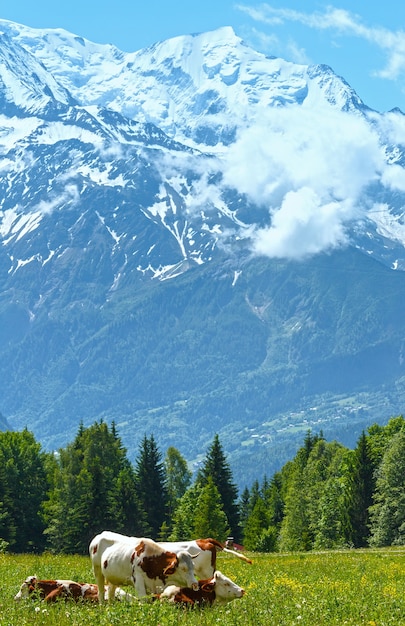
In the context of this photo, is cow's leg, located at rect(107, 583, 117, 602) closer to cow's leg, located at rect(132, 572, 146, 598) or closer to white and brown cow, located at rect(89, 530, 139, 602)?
white and brown cow, located at rect(89, 530, 139, 602)

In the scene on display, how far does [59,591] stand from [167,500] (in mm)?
95905

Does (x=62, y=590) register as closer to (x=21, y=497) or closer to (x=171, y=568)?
(x=171, y=568)

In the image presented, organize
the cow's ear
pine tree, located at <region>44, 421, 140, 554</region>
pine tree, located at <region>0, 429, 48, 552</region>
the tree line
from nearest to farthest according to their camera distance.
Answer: the cow's ear → pine tree, located at <region>44, 421, 140, 554</region> → the tree line → pine tree, located at <region>0, 429, 48, 552</region>

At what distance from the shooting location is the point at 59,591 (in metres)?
25.0

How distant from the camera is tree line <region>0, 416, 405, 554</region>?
90.2 m

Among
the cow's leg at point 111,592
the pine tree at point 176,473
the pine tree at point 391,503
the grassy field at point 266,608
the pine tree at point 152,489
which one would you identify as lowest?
the grassy field at point 266,608

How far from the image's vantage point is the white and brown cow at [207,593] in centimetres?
2352

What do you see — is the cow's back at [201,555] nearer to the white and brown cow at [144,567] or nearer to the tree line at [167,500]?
the white and brown cow at [144,567]

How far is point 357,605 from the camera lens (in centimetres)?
2336

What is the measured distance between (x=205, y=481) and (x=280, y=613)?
10414cm

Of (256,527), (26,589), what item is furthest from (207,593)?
(256,527)

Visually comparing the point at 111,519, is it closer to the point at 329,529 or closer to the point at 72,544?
the point at 72,544

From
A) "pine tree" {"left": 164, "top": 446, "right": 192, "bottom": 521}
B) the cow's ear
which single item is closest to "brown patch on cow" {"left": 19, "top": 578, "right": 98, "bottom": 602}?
the cow's ear

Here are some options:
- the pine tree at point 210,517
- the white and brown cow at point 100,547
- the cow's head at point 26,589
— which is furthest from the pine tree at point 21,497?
the cow's head at point 26,589
